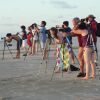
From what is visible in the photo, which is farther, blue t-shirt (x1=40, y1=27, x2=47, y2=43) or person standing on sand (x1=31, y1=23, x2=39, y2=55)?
person standing on sand (x1=31, y1=23, x2=39, y2=55)

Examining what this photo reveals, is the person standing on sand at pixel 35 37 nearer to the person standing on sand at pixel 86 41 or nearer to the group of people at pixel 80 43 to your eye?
the group of people at pixel 80 43

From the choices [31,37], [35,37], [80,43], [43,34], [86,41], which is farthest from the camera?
[31,37]

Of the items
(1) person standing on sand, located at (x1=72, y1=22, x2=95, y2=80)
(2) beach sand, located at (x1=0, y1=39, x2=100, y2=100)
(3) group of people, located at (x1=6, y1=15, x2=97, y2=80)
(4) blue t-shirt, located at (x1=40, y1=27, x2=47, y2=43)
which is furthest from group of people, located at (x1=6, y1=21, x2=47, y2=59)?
(1) person standing on sand, located at (x1=72, y1=22, x2=95, y2=80)

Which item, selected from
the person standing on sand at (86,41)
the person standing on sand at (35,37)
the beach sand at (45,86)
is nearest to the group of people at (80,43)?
the person standing on sand at (86,41)

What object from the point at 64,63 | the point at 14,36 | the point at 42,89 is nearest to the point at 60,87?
the point at 42,89

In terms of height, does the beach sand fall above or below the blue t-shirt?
below

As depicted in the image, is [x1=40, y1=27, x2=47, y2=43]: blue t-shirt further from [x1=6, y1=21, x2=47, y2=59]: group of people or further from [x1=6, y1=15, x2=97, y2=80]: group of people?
[x1=6, y1=15, x2=97, y2=80]: group of people

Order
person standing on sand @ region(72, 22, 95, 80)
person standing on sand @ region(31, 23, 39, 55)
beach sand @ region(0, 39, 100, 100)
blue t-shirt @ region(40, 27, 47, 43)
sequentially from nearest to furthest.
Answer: beach sand @ region(0, 39, 100, 100) < person standing on sand @ region(72, 22, 95, 80) < blue t-shirt @ region(40, 27, 47, 43) < person standing on sand @ region(31, 23, 39, 55)

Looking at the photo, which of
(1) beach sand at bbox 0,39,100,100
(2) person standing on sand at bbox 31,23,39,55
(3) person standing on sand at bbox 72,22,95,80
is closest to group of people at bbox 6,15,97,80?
(3) person standing on sand at bbox 72,22,95,80

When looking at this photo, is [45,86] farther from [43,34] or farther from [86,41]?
[43,34]

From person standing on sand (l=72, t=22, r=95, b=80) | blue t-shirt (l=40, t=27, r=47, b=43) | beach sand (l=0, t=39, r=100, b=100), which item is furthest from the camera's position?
blue t-shirt (l=40, t=27, r=47, b=43)

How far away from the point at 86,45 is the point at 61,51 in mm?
2185

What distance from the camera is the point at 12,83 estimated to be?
43.7 ft

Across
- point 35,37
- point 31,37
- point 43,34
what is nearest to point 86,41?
point 43,34
